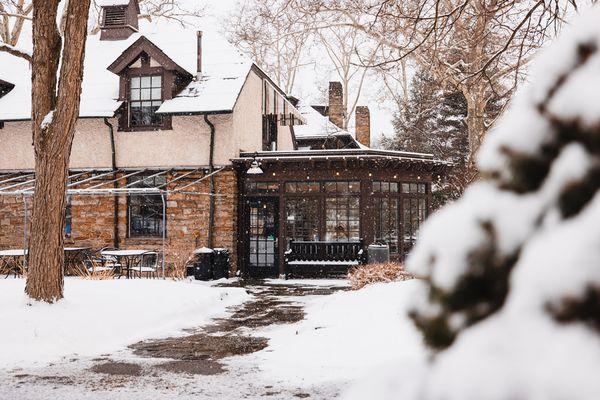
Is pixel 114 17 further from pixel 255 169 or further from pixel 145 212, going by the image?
pixel 255 169

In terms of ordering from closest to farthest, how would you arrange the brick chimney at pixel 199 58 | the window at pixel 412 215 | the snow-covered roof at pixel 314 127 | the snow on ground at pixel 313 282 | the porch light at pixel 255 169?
the porch light at pixel 255 169 < the snow on ground at pixel 313 282 < the window at pixel 412 215 < the brick chimney at pixel 199 58 < the snow-covered roof at pixel 314 127

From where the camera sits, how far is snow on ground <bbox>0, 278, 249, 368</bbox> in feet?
24.3

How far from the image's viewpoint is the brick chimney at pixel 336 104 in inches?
1054

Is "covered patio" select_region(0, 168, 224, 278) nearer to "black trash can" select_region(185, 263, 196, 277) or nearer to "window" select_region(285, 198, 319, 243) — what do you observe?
"black trash can" select_region(185, 263, 196, 277)

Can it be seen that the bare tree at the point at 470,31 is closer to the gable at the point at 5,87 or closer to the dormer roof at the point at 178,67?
the dormer roof at the point at 178,67

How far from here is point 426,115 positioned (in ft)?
116

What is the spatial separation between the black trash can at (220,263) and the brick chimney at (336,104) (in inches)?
477

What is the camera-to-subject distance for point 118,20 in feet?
70.9

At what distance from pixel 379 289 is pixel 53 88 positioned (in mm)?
6309

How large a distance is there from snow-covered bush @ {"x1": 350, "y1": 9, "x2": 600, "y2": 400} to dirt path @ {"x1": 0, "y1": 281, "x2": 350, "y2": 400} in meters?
4.47

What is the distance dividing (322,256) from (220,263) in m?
3.14

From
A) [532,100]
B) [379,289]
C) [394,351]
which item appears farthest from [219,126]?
[532,100]

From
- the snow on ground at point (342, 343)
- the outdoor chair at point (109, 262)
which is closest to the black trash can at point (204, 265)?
the outdoor chair at point (109, 262)

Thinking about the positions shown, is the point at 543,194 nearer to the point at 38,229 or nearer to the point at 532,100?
the point at 532,100
